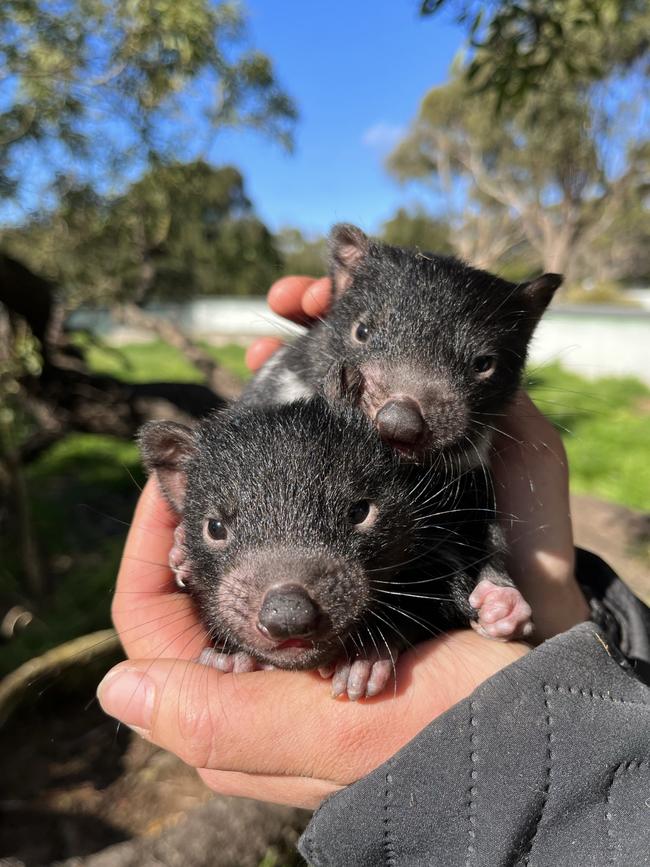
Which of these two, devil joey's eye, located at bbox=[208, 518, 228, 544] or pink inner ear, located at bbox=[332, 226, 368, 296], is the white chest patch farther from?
devil joey's eye, located at bbox=[208, 518, 228, 544]

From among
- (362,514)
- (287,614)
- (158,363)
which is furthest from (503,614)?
(158,363)

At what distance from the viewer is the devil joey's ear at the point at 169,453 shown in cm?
263

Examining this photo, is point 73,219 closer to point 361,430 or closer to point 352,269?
point 352,269

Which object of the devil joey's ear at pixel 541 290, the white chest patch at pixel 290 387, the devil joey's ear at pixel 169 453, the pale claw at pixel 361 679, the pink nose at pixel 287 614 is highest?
the devil joey's ear at pixel 541 290

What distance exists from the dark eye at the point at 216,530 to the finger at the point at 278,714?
0.47m

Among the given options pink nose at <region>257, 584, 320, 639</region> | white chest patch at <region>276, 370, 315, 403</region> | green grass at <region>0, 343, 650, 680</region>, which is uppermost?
white chest patch at <region>276, 370, 315, 403</region>

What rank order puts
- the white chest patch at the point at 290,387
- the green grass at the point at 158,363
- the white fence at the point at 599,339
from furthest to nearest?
1. the green grass at the point at 158,363
2. the white fence at the point at 599,339
3. the white chest patch at the point at 290,387

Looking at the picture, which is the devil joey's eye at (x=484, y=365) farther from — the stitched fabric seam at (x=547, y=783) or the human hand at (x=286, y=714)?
the stitched fabric seam at (x=547, y=783)

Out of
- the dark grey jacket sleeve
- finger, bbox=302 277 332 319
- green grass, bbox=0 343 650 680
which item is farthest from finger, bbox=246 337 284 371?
the dark grey jacket sleeve

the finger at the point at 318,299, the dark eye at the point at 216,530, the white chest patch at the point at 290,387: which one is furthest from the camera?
the finger at the point at 318,299

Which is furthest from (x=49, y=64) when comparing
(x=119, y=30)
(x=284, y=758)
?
(x=284, y=758)

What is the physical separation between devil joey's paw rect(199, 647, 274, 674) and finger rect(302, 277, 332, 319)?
1875 mm

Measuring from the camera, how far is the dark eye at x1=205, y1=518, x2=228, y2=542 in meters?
2.28

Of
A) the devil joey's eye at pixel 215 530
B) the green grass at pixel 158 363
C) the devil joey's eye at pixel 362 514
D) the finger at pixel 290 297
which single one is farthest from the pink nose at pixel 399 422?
the green grass at pixel 158 363
